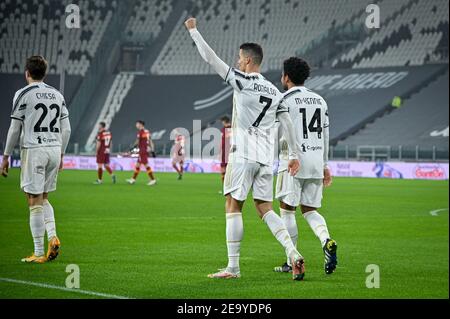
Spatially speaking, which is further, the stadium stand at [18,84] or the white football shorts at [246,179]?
the stadium stand at [18,84]

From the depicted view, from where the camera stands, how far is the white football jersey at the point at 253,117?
8812 mm

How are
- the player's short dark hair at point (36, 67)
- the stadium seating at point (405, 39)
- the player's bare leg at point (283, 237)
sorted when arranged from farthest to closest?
the stadium seating at point (405, 39), the player's short dark hair at point (36, 67), the player's bare leg at point (283, 237)

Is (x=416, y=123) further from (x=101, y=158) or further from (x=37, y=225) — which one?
(x=37, y=225)

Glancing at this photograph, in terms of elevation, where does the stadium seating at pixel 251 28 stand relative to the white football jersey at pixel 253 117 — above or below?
above

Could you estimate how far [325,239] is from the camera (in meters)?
9.23

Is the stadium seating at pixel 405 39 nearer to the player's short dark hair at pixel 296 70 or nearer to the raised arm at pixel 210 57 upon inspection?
the player's short dark hair at pixel 296 70

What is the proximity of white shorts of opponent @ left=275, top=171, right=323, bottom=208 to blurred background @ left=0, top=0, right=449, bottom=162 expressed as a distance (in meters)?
32.3

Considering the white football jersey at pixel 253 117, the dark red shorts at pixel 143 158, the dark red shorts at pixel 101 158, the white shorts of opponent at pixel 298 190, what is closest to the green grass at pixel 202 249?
the white shorts of opponent at pixel 298 190

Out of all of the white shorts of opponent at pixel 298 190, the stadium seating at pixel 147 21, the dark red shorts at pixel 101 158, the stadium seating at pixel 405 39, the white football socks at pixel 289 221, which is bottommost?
the white football socks at pixel 289 221

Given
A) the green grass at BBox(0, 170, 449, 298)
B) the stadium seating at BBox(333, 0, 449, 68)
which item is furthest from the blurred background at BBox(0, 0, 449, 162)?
the green grass at BBox(0, 170, 449, 298)

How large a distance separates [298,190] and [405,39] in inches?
1625

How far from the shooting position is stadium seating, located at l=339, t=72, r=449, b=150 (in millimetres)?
42844

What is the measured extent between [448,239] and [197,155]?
31377 mm

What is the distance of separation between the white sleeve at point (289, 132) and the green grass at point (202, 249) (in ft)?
4.33
